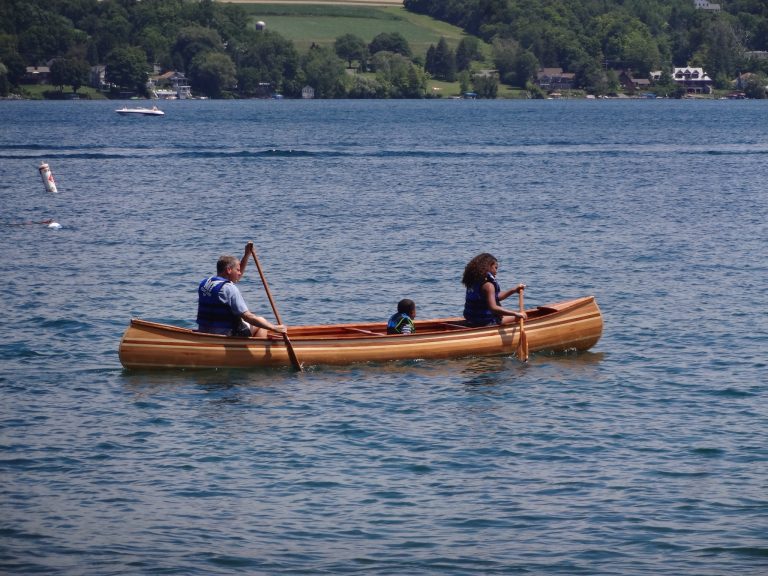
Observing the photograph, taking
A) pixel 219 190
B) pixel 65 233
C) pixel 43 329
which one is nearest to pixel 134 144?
pixel 219 190

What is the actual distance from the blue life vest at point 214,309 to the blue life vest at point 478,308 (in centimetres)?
406

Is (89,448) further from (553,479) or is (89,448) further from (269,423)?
(553,479)

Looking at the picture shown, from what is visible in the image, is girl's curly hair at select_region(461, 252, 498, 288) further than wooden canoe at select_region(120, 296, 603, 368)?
Yes

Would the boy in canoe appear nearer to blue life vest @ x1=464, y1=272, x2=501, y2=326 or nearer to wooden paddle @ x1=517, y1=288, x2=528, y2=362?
blue life vest @ x1=464, y1=272, x2=501, y2=326

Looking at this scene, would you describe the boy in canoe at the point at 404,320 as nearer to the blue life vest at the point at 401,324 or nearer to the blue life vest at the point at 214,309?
the blue life vest at the point at 401,324

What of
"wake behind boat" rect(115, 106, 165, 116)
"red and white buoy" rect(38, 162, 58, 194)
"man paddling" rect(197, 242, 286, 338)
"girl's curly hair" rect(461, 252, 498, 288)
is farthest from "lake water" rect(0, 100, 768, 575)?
"wake behind boat" rect(115, 106, 165, 116)

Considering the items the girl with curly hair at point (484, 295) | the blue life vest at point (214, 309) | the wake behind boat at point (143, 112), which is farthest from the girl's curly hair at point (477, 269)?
the wake behind boat at point (143, 112)

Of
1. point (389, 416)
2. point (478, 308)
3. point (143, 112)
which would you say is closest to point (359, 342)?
point (478, 308)

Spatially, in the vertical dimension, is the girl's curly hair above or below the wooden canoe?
above

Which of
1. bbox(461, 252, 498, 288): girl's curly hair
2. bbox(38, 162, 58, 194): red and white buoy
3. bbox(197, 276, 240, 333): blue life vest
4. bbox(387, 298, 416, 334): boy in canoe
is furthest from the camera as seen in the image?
bbox(38, 162, 58, 194): red and white buoy

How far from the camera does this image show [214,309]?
69.8ft

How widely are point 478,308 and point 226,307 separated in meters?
4.47

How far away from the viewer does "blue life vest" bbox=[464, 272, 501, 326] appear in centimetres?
2264

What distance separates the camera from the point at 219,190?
58.4 meters
